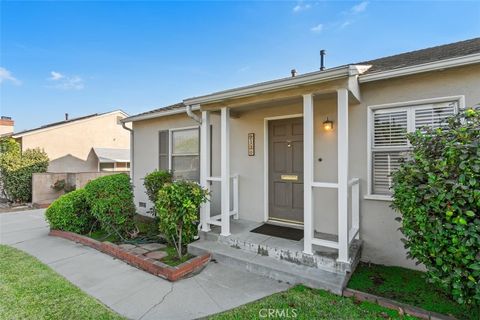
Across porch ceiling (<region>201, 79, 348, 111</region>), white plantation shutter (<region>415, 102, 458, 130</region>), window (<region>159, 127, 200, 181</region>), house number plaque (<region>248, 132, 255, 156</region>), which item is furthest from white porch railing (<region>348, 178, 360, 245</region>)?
window (<region>159, 127, 200, 181</region>)

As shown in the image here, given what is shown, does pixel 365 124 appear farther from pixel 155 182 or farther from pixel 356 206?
pixel 155 182

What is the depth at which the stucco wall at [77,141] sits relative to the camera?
14320 millimetres

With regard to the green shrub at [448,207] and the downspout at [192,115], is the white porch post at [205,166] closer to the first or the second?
the downspout at [192,115]

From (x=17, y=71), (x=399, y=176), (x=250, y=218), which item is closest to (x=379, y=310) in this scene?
(x=399, y=176)

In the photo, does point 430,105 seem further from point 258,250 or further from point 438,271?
point 258,250

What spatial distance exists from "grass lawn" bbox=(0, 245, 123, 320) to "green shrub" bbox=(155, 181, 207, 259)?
159cm

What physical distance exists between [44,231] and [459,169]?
939 centimetres

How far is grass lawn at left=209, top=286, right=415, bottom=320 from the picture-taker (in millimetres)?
2795

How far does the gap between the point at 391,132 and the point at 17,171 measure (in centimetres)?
1534

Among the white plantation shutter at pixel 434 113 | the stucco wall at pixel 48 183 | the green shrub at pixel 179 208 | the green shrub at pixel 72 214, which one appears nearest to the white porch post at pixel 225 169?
the green shrub at pixel 179 208

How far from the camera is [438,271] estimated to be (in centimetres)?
245

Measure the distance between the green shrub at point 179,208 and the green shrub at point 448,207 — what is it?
11.1 feet

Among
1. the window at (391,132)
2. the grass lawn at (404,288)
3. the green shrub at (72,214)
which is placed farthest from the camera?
the green shrub at (72,214)

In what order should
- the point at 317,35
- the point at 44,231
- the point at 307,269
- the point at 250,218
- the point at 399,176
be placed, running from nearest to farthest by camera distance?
the point at 399,176, the point at 307,269, the point at 250,218, the point at 44,231, the point at 317,35
